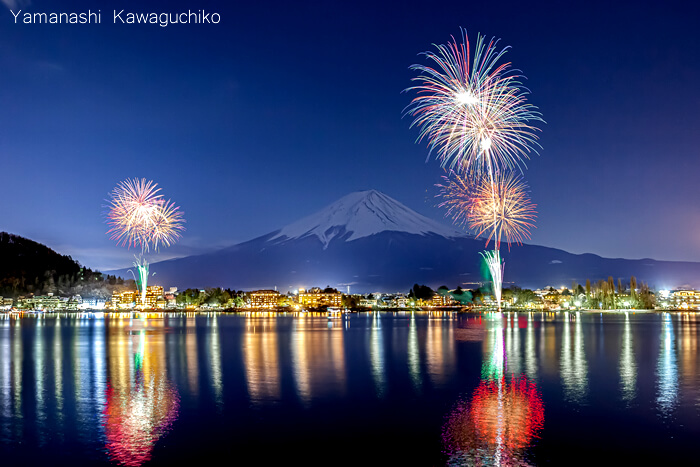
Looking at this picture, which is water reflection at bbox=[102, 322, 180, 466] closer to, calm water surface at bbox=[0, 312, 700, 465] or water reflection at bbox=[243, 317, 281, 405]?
calm water surface at bbox=[0, 312, 700, 465]

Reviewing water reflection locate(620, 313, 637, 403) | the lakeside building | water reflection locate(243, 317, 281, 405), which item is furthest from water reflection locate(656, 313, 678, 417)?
the lakeside building

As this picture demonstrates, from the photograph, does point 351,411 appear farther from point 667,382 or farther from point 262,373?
point 667,382

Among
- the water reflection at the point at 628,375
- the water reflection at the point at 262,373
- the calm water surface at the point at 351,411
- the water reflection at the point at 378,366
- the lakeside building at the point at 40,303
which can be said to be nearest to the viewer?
the calm water surface at the point at 351,411

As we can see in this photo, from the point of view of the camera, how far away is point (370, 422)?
54.8 ft

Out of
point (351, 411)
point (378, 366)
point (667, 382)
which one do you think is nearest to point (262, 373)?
point (378, 366)

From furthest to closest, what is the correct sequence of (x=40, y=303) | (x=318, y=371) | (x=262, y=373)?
(x=40, y=303) → (x=318, y=371) → (x=262, y=373)

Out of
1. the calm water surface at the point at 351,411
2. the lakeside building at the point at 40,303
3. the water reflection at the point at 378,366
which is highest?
the calm water surface at the point at 351,411

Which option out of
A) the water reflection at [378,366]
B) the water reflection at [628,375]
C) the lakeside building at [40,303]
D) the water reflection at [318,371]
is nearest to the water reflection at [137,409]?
the water reflection at [318,371]

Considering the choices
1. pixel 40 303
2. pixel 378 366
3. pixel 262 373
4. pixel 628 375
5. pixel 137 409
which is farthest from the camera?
pixel 40 303

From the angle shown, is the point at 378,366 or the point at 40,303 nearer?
the point at 378,366

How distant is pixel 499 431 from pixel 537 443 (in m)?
1.08

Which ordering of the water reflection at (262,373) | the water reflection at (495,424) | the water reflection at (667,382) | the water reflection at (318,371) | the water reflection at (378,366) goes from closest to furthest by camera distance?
the water reflection at (495,424)
the water reflection at (667,382)
the water reflection at (262,373)
the water reflection at (318,371)
the water reflection at (378,366)

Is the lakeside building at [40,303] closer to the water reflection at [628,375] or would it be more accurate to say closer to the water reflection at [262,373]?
the water reflection at [262,373]

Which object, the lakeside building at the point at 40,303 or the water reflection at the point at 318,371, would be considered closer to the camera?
the water reflection at the point at 318,371
